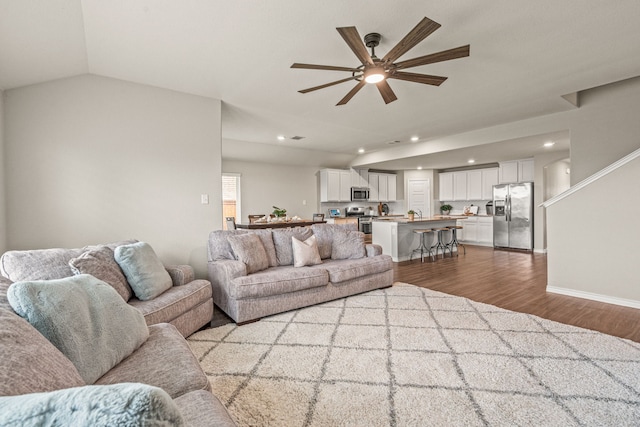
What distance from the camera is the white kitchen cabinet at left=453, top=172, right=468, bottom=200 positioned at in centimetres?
923

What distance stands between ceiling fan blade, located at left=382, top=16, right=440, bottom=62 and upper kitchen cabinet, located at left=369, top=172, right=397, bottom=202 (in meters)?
7.16

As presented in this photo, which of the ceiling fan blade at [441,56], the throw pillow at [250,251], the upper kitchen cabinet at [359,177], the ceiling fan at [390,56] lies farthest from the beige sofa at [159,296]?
the upper kitchen cabinet at [359,177]

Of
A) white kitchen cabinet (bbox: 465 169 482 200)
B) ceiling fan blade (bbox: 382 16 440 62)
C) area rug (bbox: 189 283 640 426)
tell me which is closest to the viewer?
area rug (bbox: 189 283 640 426)

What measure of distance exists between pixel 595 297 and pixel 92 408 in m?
4.84

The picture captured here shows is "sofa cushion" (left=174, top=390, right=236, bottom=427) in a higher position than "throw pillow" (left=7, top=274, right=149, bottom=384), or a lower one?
lower

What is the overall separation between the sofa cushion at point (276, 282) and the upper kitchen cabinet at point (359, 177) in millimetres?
5756

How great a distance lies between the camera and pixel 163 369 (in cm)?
135

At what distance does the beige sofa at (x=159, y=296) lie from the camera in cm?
216

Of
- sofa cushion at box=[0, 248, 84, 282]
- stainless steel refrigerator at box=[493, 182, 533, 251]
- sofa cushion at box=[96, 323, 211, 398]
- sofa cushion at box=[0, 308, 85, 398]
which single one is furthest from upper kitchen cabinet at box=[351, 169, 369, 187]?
sofa cushion at box=[0, 308, 85, 398]

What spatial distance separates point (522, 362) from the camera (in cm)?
219

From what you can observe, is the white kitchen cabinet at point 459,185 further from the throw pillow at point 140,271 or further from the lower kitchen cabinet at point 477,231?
the throw pillow at point 140,271

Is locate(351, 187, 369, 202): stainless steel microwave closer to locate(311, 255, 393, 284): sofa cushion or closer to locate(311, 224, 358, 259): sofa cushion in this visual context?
locate(311, 224, 358, 259): sofa cushion

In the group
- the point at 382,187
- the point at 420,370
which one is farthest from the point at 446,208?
the point at 420,370

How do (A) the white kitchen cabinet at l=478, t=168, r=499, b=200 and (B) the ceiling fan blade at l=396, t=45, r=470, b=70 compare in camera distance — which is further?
(A) the white kitchen cabinet at l=478, t=168, r=499, b=200
